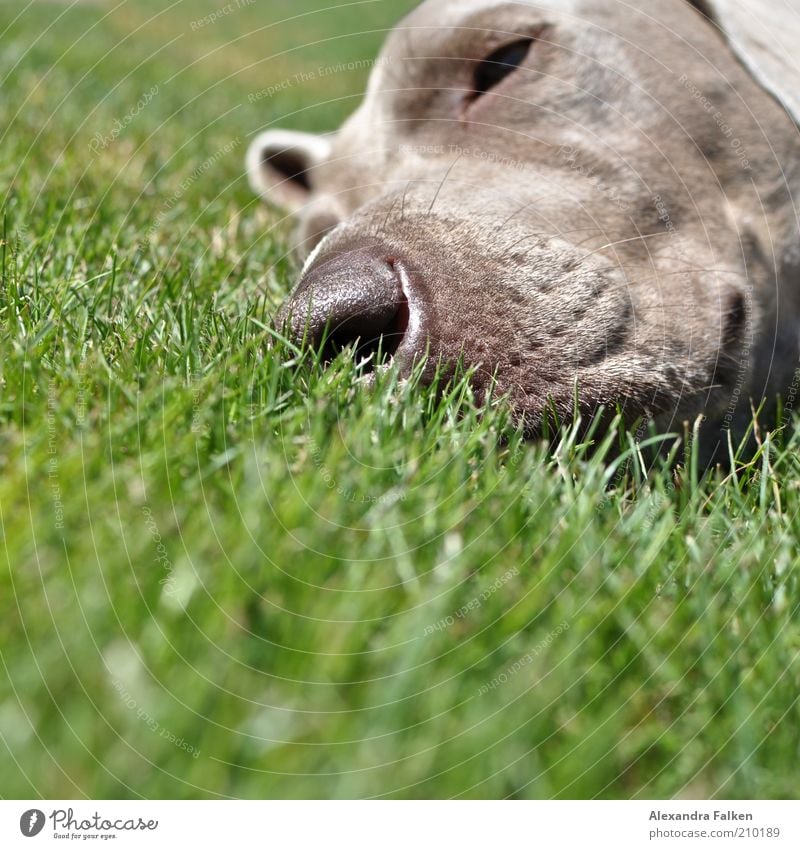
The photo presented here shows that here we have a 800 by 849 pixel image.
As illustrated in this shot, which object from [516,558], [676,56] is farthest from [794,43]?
[516,558]

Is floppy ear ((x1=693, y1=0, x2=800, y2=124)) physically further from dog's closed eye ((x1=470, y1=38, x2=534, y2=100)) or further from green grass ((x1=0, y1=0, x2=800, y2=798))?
green grass ((x1=0, y1=0, x2=800, y2=798))

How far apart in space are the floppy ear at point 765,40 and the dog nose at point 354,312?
1249 mm

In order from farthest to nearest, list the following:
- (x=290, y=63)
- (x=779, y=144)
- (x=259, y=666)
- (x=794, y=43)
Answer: (x=290, y=63) → (x=794, y=43) → (x=779, y=144) → (x=259, y=666)

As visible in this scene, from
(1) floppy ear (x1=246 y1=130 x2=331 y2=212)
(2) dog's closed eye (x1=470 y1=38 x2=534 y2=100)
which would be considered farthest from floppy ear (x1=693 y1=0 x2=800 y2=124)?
(1) floppy ear (x1=246 y1=130 x2=331 y2=212)

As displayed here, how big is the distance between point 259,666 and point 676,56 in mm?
2189

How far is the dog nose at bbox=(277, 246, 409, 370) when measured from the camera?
1981 mm

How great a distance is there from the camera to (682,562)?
153 centimetres

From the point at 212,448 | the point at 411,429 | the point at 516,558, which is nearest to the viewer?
the point at 516,558

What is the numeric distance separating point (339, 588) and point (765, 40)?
2.17 m

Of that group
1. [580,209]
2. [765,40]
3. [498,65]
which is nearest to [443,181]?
[580,209]

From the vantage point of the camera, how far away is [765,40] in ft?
8.55

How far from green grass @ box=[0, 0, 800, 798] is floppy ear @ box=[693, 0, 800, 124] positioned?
1043 mm

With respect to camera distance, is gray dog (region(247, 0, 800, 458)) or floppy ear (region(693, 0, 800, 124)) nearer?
gray dog (region(247, 0, 800, 458))

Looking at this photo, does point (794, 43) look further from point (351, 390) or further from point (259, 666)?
point (259, 666)
